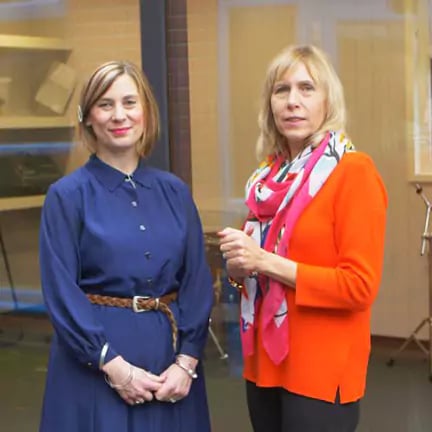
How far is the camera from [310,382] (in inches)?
90.1

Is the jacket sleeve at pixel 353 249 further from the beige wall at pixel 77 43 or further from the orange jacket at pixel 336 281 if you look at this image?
the beige wall at pixel 77 43

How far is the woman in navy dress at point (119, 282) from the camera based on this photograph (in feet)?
7.48

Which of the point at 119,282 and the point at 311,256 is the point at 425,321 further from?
the point at 119,282

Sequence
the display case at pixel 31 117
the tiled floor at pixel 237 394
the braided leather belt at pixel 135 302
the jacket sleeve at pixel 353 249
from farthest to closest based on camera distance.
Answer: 1. the display case at pixel 31 117
2. the tiled floor at pixel 237 394
3. the braided leather belt at pixel 135 302
4. the jacket sleeve at pixel 353 249

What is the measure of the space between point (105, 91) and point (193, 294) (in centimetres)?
55

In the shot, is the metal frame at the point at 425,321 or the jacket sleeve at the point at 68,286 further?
the metal frame at the point at 425,321

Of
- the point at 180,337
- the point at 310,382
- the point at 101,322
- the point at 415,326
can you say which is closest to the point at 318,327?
the point at 310,382

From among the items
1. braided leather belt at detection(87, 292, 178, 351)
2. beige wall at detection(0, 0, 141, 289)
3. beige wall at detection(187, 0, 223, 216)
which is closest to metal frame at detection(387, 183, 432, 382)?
beige wall at detection(187, 0, 223, 216)

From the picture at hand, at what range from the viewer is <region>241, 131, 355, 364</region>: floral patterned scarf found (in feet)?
7.39

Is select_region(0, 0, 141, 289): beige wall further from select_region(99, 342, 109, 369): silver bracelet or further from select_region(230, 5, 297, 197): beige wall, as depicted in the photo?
select_region(99, 342, 109, 369): silver bracelet

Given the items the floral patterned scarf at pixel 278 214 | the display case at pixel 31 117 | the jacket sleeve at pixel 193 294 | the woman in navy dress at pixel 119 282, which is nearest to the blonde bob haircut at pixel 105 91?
the woman in navy dress at pixel 119 282

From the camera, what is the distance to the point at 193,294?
2426mm

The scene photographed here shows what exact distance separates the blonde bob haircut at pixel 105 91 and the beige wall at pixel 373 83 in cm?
177

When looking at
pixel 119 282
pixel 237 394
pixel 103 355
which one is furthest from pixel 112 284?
pixel 237 394
